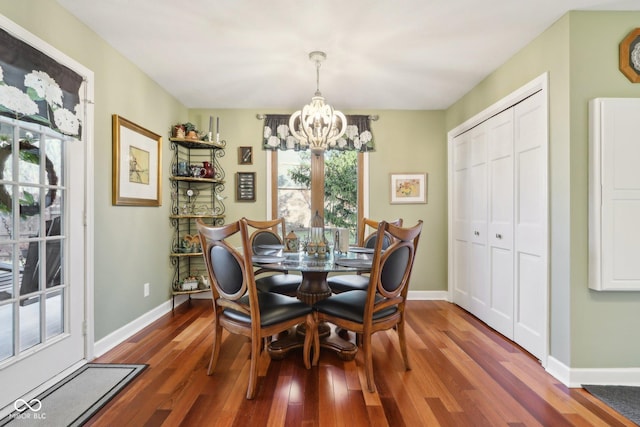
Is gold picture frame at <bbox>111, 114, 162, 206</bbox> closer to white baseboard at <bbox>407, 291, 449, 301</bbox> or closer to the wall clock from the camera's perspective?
→ white baseboard at <bbox>407, 291, 449, 301</bbox>

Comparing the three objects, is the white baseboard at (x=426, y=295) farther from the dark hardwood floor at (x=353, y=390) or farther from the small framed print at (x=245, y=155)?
the small framed print at (x=245, y=155)

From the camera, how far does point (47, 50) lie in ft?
6.34

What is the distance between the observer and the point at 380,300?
6.89 feet

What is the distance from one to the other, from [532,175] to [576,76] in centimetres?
72

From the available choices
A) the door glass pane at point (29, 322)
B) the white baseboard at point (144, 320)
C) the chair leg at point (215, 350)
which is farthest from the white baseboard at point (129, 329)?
the chair leg at point (215, 350)

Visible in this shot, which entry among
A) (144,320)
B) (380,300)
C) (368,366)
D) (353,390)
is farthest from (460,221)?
(144,320)

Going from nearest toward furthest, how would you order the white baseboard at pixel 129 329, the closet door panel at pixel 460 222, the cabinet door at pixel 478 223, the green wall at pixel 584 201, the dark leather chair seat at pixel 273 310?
the dark leather chair seat at pixel 273 310
the green wall at pixel 584 201
the white baseboard at pixel 129 329
the cabinet door at pixel 478 223
the closet door panel at pixel 460 222

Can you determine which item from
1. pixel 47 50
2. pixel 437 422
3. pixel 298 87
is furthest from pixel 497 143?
pixel 47 50

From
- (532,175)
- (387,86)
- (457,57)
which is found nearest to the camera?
(532,175)

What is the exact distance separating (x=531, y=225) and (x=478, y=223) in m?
0.81

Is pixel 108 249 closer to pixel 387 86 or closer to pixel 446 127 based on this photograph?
pixel 387 86

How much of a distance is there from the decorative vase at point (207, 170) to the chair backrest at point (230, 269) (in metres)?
1.80

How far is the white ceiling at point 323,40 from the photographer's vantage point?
2.06m

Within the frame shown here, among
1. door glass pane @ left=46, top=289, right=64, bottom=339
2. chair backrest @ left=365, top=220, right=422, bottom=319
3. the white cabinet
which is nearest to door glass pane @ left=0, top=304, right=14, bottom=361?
door glass pane @ left=46, top=289, right=64, bottom=339
